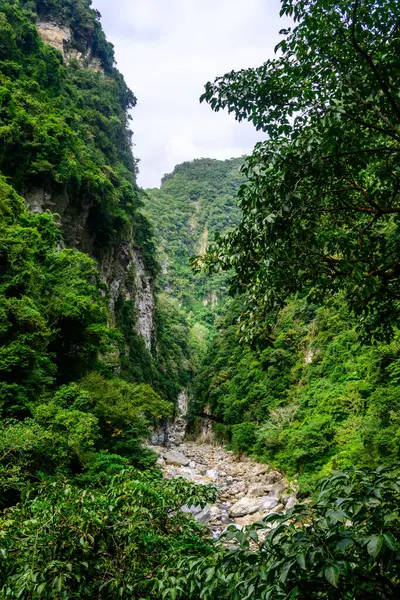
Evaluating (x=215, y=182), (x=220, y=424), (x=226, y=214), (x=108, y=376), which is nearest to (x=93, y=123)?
(x=108, y=376)

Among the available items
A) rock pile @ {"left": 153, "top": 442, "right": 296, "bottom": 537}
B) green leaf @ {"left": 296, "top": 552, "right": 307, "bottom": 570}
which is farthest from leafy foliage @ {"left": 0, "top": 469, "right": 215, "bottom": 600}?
rock pile @ {"left": 153, "top": 442, "right": 296, "bottom": 537}

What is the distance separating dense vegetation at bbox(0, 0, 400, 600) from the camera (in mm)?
1875

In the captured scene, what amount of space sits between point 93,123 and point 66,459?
32755mm

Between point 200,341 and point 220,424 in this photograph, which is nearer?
point 220,424

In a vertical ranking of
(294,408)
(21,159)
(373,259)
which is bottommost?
(294,408)

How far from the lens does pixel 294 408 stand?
19703mm

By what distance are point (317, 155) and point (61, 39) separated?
1787 inches

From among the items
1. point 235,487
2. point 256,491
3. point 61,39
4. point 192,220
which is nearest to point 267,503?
point 256,491

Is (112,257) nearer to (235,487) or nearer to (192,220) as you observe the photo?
(235,487)

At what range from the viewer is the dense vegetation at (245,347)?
6.15 feet

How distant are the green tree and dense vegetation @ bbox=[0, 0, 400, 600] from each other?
2 centimetres

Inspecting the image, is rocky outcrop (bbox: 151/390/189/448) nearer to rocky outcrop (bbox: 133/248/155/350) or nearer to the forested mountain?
rocky outcrop (bbox: 133/248/155/350)

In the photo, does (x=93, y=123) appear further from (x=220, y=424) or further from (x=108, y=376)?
(x=220, y=424)

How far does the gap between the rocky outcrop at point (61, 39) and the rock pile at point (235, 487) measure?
40131 millimetres
